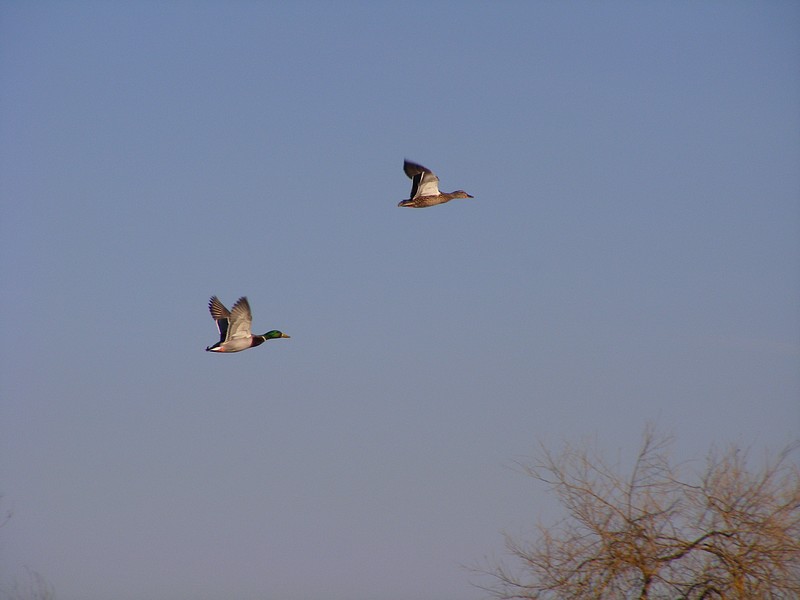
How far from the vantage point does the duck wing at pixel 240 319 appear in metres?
22.1

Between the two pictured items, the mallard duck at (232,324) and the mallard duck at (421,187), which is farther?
the mallard duck at (421,187)

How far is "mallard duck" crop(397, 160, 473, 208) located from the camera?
23.1 metres

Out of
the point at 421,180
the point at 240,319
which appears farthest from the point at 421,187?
the point at 240,319

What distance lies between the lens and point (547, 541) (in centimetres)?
1509

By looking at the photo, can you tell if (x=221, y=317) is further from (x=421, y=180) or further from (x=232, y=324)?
(x=421, y=180)

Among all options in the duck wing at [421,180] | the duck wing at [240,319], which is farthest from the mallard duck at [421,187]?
the duck wing at [240,319]

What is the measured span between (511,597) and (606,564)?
139 centimetres

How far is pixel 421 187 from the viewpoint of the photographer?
76.2ft

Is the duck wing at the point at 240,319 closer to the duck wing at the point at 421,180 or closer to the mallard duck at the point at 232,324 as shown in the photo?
the mallard duck at the point at 232,324

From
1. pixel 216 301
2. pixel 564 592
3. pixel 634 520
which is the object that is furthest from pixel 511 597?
pixel 216 301

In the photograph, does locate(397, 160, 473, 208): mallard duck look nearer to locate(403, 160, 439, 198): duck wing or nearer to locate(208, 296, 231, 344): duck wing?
locate(403, 160, 439, 198): duck wing

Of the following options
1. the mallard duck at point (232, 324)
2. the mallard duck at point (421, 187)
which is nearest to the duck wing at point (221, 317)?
the mallard duck at point (232, 324)

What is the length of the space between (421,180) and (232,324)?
4.81 meters

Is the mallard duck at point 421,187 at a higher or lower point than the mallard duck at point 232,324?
higher
